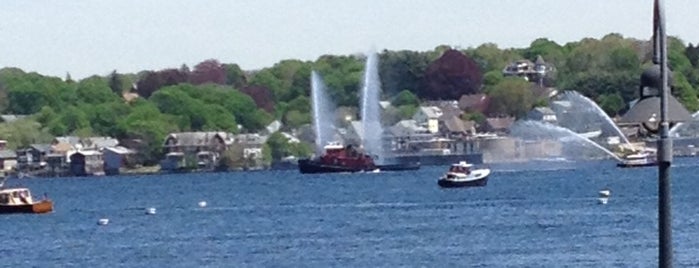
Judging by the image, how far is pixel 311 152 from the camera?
19262 cm

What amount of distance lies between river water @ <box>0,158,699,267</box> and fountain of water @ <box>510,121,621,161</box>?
4563 centimetres

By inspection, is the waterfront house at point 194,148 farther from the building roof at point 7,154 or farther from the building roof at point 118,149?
the building roof at point 7,154

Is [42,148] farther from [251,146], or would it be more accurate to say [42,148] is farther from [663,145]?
[663,145]

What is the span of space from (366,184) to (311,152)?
6486cm

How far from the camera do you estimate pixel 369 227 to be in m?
72.5

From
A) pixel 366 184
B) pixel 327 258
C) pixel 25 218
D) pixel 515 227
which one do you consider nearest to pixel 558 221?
pixel 515 227

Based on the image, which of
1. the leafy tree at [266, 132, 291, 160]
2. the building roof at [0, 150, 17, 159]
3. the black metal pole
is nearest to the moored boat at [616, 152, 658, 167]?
the leafy tree at [266, 132, 291, 160]

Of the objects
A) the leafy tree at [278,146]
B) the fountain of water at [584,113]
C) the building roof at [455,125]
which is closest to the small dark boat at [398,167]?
the fountain of water at [584,113]

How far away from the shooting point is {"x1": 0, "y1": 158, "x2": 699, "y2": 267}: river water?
5594 cm

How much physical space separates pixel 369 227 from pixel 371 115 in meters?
114

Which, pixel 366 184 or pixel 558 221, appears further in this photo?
pixel 366 184

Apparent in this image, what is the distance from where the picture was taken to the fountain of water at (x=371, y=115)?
6939 inches

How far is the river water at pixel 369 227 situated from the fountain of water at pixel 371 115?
146 feet

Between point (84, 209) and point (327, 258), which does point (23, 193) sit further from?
point (327, 258)
